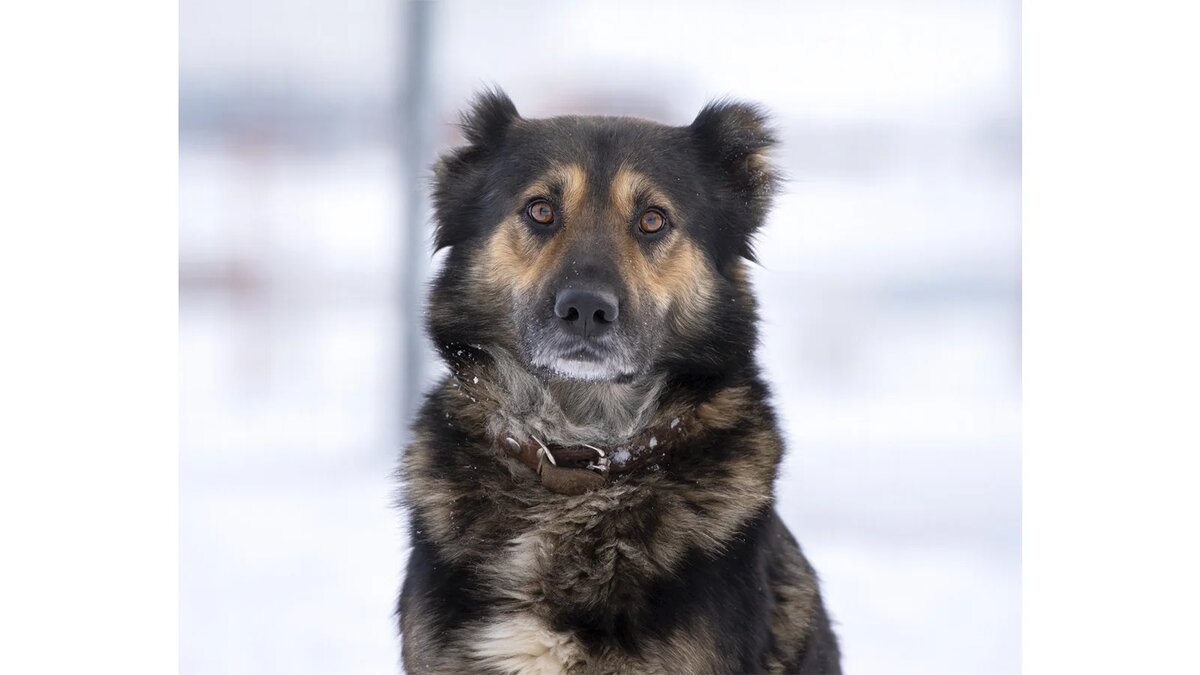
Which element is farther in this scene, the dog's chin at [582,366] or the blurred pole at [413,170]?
the blurred pole at [413,170]

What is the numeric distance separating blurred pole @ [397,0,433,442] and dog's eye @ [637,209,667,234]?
1099 millimetres

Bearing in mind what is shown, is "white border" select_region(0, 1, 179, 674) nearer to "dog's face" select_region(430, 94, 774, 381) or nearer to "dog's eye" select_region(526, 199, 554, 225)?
"dog's face" select_region(430, 94, 774, 381)

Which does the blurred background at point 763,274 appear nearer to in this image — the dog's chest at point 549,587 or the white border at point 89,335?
the white border at point 89,335

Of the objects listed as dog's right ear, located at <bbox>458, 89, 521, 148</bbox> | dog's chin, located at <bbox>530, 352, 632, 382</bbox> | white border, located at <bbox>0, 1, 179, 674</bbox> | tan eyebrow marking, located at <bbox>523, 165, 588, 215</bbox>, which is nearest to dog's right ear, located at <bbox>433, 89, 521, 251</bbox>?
dog's right ear, located at <bbox>458, 89, 521, 148</bbox>

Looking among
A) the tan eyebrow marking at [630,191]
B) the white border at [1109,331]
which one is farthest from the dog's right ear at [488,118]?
the white border at [1109,331]

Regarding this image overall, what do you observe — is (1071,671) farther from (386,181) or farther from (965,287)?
(386,181)

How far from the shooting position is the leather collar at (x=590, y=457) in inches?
102

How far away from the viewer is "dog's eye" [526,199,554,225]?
263 cm

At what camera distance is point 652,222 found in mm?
2639

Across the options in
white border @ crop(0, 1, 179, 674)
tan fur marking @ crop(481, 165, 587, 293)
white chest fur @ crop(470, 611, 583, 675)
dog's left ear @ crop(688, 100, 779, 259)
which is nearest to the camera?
white chest fur @ crop(470, 611, 583, 675)

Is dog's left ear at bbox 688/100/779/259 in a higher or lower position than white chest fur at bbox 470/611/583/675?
higher

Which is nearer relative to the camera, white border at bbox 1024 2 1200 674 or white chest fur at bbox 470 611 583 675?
white chest fur at bbox 470 611 583 675

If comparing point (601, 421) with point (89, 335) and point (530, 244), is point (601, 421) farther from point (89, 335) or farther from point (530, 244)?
point (89, 335)

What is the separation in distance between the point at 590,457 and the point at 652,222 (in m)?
0.60
